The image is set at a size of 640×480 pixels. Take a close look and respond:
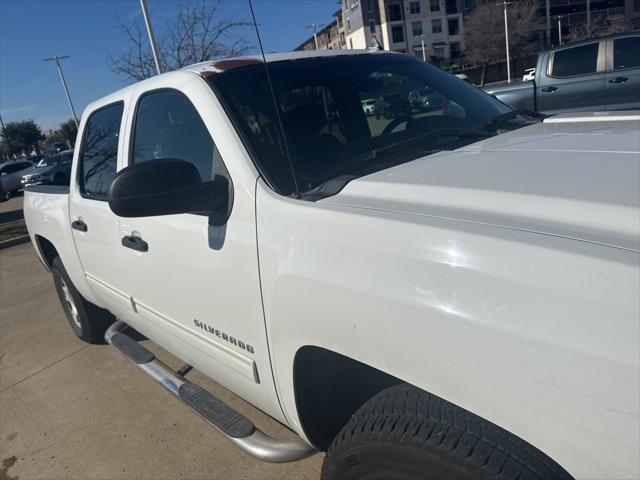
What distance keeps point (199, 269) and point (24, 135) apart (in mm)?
78134

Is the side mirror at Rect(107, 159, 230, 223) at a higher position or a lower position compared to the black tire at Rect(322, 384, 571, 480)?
higher

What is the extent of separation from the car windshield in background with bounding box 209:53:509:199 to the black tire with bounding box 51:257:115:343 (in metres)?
2.63

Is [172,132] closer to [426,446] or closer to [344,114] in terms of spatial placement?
[344,114]

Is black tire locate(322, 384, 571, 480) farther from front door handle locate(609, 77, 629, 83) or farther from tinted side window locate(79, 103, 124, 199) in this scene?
front door handle locate(609, 77, 629, 83)

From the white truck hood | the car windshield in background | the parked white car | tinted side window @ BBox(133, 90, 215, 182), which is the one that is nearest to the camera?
the white truck hood

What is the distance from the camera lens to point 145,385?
3783 millimetres

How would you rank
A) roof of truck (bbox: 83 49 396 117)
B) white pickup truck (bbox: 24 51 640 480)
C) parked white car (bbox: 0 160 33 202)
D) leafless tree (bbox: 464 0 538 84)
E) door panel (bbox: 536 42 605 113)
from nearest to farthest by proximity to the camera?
white pickup truck (bbox: 24 51 640 480), roof of truck (bbox: 83 49 396 117), door panel (bbox: 536 42 605 113), parked white car (bbox: 0 160 33 202), leafless tree (bbox: 464 0 538 84)

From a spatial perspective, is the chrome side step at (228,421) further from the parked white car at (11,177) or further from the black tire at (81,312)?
the parked white car at (11,177)

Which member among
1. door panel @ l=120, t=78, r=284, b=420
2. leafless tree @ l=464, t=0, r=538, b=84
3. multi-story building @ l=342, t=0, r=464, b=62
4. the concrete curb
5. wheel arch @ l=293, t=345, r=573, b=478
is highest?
multi-story building @ l=342, t=0, r=464, b=62

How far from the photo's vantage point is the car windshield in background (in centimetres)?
199

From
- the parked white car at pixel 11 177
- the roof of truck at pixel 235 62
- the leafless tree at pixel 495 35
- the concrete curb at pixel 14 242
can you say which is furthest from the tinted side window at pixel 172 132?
the leafless tree at pixel 495 35

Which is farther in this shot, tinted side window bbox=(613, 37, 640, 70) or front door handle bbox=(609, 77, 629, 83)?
front door handle bbox=(609, 77, 629, 83)

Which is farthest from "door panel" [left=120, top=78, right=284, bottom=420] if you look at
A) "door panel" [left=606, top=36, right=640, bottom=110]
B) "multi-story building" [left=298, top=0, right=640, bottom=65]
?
"multi-story building" [left=298, top=0, right=640, bottom=65]

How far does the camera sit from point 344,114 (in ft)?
8.22
